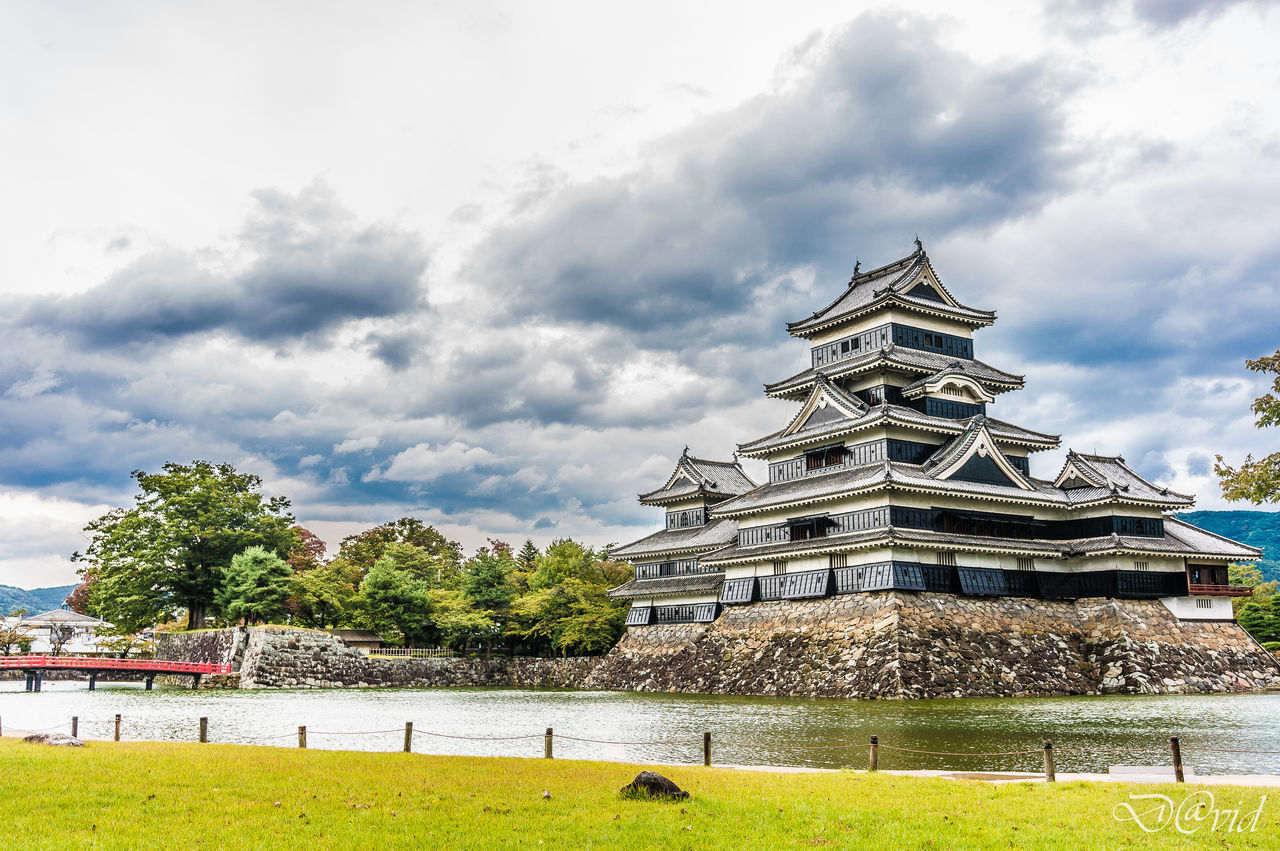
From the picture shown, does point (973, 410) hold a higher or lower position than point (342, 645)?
higher

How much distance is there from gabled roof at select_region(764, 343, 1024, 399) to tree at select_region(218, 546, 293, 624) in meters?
39.8

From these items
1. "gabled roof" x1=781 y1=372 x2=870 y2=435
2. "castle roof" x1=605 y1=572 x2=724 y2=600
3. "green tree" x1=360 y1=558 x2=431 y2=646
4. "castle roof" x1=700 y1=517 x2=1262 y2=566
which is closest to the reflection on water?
"castle roof" x1=700 y1=517 x2=1262 y2=566

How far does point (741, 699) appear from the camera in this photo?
149ft

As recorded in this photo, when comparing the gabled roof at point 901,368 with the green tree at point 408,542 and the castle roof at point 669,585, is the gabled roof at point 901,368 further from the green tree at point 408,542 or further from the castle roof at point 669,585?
the green tree at point 408,542

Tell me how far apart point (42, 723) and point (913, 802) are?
34760mm

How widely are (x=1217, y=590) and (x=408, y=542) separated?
2729 inches

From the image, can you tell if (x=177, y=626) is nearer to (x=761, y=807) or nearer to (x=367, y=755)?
(x=367, y=755)

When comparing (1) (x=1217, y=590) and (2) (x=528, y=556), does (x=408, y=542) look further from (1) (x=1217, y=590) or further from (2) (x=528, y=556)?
(1) (x=1217, y=590)

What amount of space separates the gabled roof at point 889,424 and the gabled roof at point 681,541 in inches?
294

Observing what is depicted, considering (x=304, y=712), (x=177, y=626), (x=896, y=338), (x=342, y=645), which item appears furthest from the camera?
(x=177, y=626)

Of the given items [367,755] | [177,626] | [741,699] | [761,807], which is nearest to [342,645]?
[177,626]

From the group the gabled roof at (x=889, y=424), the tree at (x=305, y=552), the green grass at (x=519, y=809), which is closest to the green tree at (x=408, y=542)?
the tree at (x=305, y=552)
